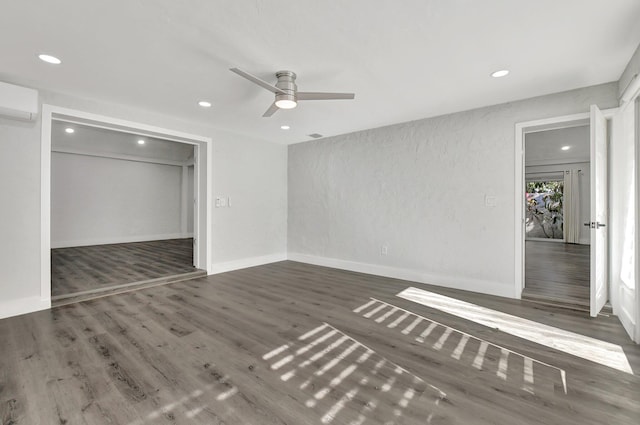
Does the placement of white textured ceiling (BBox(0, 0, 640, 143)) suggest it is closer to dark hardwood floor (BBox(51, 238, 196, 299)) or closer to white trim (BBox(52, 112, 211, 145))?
white trim (BBox(52, 112, 211, 145))

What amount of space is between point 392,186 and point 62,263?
6.06 m

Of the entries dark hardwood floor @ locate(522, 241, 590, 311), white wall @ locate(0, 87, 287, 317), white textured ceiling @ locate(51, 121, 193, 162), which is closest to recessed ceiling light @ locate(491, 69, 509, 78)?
dark hardwood floor @ locate(522, 241, 590, 311)

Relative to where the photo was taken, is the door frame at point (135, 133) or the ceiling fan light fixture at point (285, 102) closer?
the ceiling fan light fixture at point (285, 102)

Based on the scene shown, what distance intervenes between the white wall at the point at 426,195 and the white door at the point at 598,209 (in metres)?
0.47

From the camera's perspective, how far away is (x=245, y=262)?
5.33 meters

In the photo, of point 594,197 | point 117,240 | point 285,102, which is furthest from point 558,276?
point 117,240

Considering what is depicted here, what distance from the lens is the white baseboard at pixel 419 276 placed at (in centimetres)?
371

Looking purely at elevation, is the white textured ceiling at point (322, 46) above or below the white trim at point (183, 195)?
above

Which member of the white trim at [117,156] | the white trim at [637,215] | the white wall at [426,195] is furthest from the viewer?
the white trim at [117,156]

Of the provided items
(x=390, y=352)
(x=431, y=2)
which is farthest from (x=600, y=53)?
(x=390, y=352)

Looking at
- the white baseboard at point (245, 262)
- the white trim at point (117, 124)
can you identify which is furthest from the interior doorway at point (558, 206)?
the white trim at point (117, 124)

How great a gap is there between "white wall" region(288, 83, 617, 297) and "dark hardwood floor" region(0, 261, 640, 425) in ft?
2.71

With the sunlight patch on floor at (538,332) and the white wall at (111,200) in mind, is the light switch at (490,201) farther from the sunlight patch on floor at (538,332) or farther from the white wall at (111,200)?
the white wall at (111,200)

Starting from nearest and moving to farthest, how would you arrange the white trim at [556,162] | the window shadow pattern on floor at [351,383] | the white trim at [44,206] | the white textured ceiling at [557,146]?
the window shadow pattern on floor at [351,383], the white trim at [44,206], the white textured ceiling at [557,146], the white trim at [556,162]
